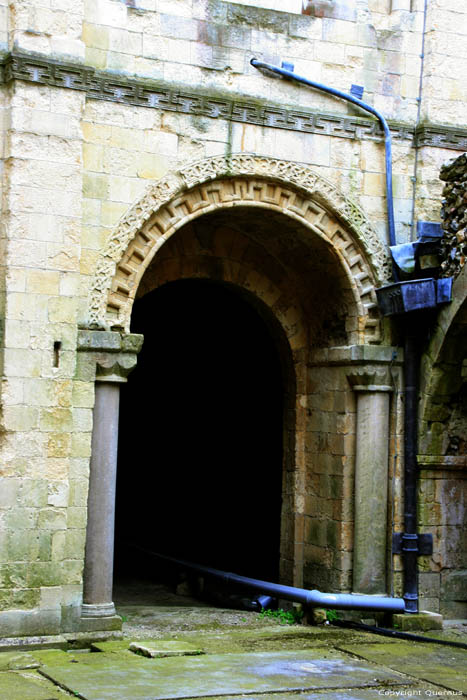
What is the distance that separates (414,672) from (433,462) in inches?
103

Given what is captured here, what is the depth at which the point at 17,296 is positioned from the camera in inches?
338

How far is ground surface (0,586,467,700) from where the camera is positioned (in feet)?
23.4

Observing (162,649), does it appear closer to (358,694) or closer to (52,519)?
(52,519)

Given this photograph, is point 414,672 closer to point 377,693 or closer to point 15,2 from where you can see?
point 377,693

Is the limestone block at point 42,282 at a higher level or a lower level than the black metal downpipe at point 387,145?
lower

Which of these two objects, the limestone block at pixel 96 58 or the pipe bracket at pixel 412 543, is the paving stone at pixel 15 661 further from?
the limestone block at pixel 96 58

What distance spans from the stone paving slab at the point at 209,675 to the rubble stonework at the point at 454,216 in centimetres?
375

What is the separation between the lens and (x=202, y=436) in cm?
1398

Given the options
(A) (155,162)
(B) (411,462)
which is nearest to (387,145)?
(A) (155,162)

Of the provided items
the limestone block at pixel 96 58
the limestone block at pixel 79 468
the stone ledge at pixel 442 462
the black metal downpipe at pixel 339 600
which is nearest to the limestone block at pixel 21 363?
the limestone block at pixel 79 468

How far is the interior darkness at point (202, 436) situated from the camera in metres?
12.1

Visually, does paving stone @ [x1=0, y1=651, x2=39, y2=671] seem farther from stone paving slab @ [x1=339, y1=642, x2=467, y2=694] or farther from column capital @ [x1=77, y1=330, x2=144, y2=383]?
stone paving slab @ [x1=339, y1=642, x2=467, y2=694]

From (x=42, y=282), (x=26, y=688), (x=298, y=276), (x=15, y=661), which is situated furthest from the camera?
(x=298, y=276)

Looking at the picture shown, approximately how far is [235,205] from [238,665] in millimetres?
4159
